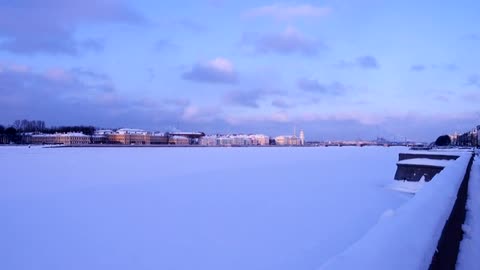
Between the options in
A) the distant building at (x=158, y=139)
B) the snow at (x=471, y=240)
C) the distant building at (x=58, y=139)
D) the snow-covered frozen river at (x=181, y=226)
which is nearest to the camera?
A: the snow at (x=471, y=240)

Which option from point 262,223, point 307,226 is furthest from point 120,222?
point 307,226

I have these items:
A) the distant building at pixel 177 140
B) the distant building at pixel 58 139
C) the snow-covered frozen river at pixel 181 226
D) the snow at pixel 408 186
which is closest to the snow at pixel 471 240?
the snow-covered frozen river at pixel 181 226

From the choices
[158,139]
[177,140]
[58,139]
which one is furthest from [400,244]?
[177,140]

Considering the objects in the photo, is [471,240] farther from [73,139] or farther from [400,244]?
[73,139]

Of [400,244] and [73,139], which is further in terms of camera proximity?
[73,139]

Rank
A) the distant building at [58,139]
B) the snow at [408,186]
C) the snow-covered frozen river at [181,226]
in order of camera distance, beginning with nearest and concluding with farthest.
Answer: the snow-covered frozen river at [181,226], the snow at [408,186], the distant building at [58,139]

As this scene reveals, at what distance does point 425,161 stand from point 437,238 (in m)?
16.4

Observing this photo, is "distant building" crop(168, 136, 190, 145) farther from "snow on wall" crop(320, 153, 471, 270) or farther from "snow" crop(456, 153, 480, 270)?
"snow on wall" crop(320, 153, 471, 270)

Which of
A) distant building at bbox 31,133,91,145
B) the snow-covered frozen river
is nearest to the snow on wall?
the snow-covered frozen river

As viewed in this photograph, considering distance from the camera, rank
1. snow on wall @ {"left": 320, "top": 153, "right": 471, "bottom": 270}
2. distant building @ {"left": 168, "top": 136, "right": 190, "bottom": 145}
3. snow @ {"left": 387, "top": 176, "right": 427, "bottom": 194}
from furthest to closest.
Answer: distant building @ {"left": 168, "top": 136, "right": 190, "bottom": 145} < snow @ {"left": 387, "top": 176, "right": 427, "bottom": 194} < snow on wall @ {"left": 320, "top": 153, "right": 471, "bottom": 270}

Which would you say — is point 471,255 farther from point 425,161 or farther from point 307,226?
point 425,161

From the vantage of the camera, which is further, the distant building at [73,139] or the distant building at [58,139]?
the distant building at [58,139]

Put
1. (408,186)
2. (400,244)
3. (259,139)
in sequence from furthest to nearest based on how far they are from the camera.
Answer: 1. (259,139)
2. (408,186)
3. (400,244)

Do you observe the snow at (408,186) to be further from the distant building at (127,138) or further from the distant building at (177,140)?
the distant building at (177,140)
